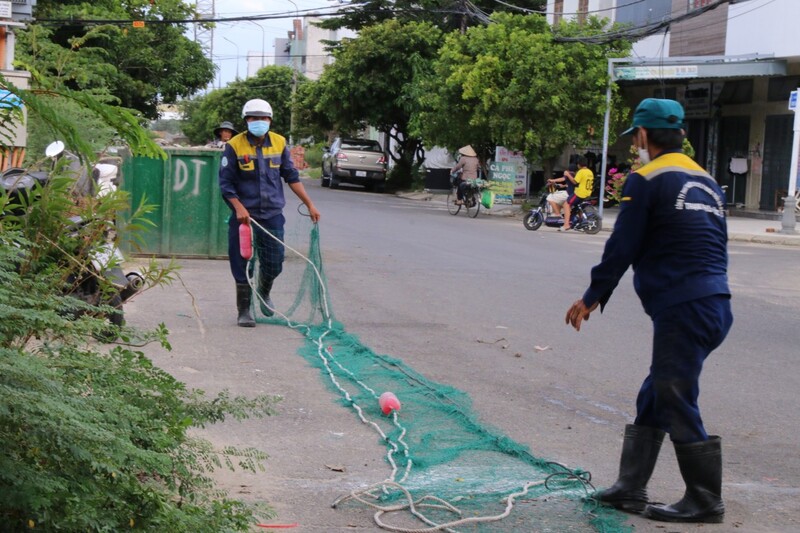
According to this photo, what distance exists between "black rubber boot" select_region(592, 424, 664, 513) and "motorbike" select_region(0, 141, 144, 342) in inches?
90.6

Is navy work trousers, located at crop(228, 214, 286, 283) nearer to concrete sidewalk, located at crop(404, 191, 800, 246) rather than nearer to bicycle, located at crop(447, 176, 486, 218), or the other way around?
concrete sidewalk, located at crop(404, 191, 800, 246)

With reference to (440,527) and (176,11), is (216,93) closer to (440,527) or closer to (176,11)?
(176,11)

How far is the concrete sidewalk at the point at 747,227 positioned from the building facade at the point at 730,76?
1627 mm

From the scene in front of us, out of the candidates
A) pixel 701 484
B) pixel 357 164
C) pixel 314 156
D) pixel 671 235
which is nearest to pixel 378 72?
pixel 357 164

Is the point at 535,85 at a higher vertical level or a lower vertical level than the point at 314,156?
higher

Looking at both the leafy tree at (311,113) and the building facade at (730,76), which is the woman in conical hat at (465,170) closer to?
the building facade at (730,76)

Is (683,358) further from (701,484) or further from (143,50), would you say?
(143,50)

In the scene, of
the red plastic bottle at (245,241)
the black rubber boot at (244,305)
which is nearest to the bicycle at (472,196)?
the black rubber boot at (244,305)

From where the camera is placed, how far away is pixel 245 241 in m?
9.02

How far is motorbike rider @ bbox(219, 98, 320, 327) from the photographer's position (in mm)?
9180

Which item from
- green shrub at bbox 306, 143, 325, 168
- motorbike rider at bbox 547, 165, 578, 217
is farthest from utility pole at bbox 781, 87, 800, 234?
green shrub at bbox 306, 143, 325, 168

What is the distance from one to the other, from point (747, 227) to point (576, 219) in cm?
A: 446

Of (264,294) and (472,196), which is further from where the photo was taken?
(472,196)

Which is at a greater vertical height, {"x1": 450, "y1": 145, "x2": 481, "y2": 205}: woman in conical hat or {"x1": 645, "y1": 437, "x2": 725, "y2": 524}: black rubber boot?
{"x1": 450, "y1": 145, "x2": 481, "y2": 205}: woman in conical hat
